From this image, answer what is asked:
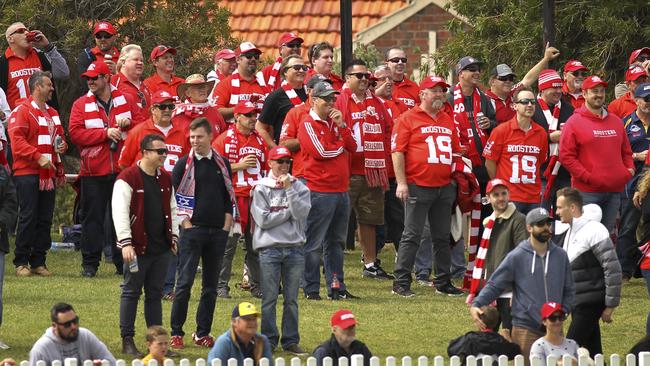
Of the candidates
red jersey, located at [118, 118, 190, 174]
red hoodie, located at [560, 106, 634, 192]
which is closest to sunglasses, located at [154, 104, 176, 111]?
red jersey, located at [118, 118, 190, 174]

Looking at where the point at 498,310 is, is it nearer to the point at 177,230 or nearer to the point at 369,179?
the point at 177,230

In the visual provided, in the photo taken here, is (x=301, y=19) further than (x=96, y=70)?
Yes

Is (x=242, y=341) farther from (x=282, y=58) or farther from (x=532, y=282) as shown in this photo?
(x=282, y=58)

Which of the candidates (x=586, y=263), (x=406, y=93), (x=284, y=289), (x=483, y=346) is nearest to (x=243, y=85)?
(x=406, y=93)

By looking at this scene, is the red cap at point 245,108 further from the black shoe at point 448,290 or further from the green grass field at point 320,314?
the black shoe at point 448,290

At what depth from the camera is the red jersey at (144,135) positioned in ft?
58.1

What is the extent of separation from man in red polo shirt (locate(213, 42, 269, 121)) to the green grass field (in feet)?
6.26

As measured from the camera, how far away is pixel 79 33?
23219mm

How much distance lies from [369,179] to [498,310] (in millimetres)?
4154

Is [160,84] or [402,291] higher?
[160,84]

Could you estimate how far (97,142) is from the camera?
19.0 m

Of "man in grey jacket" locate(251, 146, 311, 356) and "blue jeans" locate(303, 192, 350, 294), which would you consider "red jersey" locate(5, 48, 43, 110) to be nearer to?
"blue jeans" locate(303, 192, 350, 294)

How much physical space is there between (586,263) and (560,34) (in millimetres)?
8078

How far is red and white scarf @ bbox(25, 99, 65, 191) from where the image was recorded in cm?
1889
